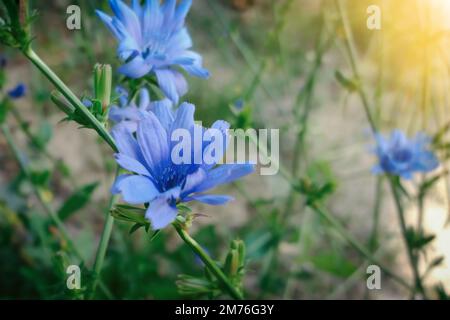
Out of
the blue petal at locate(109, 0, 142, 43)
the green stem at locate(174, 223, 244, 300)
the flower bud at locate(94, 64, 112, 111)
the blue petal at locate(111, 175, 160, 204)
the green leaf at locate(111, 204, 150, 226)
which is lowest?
the green stem at locate(174, 223, 244, 300)

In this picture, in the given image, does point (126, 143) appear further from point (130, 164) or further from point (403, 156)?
point (403, 156)

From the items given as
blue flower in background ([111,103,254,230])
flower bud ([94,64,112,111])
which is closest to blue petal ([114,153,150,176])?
blue flower in background ([111,103,254,230])

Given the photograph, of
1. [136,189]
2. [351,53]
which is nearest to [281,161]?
[351,53]

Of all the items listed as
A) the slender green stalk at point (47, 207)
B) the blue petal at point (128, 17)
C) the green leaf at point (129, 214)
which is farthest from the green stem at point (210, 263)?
the slender green stalk at point (47, 207)

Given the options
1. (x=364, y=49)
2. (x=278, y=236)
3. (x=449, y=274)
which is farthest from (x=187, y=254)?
(x=364, y=49)

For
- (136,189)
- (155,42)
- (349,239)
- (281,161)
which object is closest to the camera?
(136,189)

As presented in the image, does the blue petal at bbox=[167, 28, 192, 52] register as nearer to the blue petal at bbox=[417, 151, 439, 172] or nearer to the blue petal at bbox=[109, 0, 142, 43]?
the blue petal at bbox=[109, 0, 142, 43]

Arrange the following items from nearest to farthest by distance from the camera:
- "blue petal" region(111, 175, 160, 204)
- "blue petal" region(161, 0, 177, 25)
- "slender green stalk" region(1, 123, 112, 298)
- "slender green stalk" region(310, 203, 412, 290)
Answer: "blue petal" region(111, 175, 160, 204) < "blue petal" region(161, 0, 177, 25) < "slender green stalk" region(310, 203, 412, 290) < "slender green stalk" region(1, 123, 112, 298)
